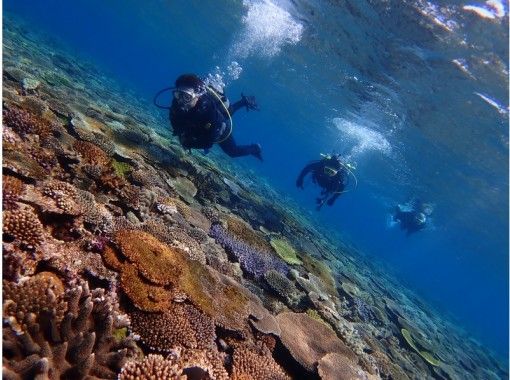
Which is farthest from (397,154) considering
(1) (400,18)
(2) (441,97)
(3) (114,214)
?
(3) (114,214)

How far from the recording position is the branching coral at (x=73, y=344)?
2.81 meters

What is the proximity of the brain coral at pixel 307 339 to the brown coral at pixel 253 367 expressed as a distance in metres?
0.48

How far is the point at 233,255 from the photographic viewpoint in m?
7.34

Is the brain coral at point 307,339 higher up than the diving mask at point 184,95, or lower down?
lower down

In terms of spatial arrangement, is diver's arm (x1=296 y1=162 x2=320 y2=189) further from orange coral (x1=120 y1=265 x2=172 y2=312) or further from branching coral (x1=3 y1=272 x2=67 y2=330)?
branching coral (x1=3 y1=272 x2=67 y2=330)

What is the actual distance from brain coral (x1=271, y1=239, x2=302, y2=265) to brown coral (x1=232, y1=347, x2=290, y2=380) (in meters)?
4.19

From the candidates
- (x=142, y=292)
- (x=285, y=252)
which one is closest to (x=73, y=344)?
(x=142, y=292)

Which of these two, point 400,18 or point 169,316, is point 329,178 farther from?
point 169,316

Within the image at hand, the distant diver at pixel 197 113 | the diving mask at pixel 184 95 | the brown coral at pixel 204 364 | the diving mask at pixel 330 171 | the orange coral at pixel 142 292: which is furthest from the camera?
the diving mask at pixel 330 171

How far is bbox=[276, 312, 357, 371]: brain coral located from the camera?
5242 mm

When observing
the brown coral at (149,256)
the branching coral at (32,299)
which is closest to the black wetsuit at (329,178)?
the brown coral at (149,256)

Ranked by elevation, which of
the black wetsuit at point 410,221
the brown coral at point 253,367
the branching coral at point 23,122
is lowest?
the black wetsuit at point 410,221

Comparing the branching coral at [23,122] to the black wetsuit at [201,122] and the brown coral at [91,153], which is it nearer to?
the brown coral at [91,153]

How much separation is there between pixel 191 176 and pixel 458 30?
1258 centimetres
